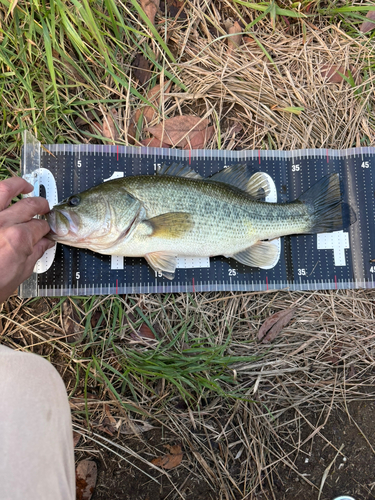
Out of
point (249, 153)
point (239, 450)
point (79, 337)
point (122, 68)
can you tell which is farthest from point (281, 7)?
point (239, 450)

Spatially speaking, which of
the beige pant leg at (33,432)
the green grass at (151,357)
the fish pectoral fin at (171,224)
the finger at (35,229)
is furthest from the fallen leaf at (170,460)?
the finger at (35,229)

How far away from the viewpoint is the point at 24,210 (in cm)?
282

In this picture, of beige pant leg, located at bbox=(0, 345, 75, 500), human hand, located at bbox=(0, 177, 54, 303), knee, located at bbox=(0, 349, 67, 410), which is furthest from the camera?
human hand, located at bbox=(0, 177, 54, 303)

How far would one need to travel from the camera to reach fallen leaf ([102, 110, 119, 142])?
3438mm

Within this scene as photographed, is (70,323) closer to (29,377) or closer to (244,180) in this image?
(29,377)

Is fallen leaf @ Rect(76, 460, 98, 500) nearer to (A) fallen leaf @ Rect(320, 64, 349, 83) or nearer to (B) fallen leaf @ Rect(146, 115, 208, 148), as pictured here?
(B) fallen leaf @ Rect(146, 115, 208, 148)

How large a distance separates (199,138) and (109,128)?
36.7 inches

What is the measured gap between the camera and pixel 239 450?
320 centimetres

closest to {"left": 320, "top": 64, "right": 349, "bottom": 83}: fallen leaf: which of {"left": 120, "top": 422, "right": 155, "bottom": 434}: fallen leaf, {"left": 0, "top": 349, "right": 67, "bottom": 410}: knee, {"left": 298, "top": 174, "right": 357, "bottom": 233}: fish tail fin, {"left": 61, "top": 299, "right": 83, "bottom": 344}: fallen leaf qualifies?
{"left": 298, "top": 174, "right": 357, "bottom": 233}: fish tail fin

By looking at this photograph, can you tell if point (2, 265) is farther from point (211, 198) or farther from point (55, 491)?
point (211, 198)

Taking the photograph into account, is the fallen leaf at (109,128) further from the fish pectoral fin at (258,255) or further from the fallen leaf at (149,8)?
the fish pectoral fin at (258,255)

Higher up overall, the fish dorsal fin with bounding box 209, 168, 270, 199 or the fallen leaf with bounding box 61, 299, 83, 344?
the fish dorsal fin with bounding box 209, 168, 270, 199

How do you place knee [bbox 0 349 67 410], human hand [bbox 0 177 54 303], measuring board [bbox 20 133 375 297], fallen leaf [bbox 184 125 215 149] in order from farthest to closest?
fallen leaf [bbox 184 125 215 149]
measuring board [bbox 20 133 375 297]
human hand [bbox 0 177 54 303]
knee [bbox 0 349 67 410]

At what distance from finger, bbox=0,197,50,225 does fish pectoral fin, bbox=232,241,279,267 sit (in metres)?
1.85
